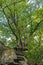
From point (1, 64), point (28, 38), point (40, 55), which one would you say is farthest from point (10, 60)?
point (40, 55)

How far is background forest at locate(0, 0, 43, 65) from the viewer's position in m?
17.3

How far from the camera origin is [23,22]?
19047 mm

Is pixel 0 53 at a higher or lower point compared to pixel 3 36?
lower

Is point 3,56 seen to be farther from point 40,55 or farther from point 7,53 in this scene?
point 40,55

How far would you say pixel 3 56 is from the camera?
489 inches

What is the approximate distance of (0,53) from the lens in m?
12.8

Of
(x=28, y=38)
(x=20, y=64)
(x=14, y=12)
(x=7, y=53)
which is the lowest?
(x=20, y=64)

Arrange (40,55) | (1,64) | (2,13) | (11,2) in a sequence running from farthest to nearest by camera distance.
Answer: (40,55), (2,13), (11,2), (1,64)

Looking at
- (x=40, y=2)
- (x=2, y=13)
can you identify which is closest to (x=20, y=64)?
(x=2, y=13)

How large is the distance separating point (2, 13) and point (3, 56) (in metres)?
7.08

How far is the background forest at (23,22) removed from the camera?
17328mm

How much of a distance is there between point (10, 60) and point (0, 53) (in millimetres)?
1217

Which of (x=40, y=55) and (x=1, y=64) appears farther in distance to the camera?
(x=40, y=55)

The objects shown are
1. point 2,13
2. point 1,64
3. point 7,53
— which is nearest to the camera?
point 1,64
